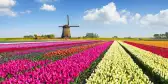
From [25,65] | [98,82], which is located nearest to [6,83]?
[98,82]

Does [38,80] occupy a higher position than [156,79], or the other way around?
[38,80]

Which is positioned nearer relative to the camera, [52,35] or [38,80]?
[38,80]

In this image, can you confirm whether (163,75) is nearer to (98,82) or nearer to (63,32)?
(98,82)

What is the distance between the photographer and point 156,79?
1425cm

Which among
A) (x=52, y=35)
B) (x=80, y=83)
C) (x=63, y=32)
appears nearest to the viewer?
(x=80, y=83)

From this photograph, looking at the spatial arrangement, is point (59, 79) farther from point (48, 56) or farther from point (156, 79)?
point (48, 56)

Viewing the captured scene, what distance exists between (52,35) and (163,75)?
119 meters

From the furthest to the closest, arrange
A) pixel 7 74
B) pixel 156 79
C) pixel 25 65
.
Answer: pixel 156 79 → pixel 25 65 → pixel 7 74

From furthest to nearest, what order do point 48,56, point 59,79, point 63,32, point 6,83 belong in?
point 63,32
point 48,56
point 59,79
point 6,83

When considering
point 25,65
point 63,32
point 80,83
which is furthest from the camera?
point 63,32

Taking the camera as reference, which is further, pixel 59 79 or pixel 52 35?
pixel 52 35

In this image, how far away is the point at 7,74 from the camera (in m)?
11.0

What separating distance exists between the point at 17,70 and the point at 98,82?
464cm

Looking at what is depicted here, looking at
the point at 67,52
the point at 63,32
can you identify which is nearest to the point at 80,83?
the point at 67,52
